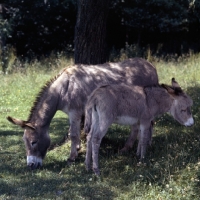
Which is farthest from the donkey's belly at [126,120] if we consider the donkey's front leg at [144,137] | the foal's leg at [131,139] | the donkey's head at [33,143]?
the donkey's head at [33,143]

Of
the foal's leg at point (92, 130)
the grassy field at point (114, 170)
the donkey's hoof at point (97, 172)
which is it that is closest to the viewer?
the grassy field at point (114, 170)

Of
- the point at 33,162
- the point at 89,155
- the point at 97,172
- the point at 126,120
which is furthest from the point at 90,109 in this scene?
the point at 33,162

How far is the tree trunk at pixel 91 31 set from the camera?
771 centimetres

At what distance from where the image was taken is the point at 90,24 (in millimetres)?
7750

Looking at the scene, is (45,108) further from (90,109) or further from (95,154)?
(95,154)

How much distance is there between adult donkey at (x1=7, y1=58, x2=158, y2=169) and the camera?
679 cm

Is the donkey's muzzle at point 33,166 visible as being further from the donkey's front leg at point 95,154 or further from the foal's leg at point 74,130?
the donkey's front leg at point 95,154

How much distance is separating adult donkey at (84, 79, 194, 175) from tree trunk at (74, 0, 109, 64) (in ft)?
4.93

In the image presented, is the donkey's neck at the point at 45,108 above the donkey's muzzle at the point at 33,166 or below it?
above

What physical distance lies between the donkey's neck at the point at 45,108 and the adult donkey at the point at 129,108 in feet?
2.65

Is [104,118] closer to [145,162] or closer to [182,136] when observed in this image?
[145,162]

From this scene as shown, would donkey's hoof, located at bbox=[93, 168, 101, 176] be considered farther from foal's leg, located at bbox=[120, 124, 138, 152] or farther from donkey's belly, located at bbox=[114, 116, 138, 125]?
foal's leg, located at bbox=[120, 124, 138, 152]

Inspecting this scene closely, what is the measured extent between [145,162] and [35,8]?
14799 mm

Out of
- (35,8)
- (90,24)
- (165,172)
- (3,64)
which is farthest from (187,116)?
(35,8)
